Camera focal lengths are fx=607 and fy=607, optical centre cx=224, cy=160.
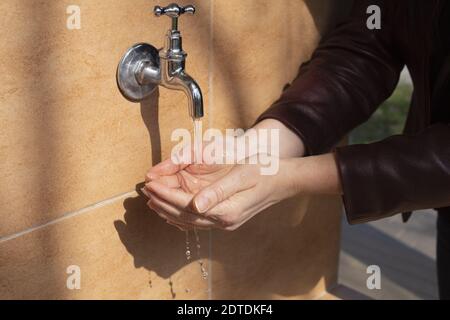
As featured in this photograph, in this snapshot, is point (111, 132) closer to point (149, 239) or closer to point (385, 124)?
point (149, 239)

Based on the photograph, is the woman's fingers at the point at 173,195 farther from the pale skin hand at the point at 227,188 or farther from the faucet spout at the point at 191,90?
the faucet spout at the point at 191,90

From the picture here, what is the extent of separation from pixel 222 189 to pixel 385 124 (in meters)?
2.24

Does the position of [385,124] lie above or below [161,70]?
below

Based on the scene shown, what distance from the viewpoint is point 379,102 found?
3.39ft

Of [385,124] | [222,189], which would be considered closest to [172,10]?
[222,189]

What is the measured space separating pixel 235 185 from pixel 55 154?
23 centimetres

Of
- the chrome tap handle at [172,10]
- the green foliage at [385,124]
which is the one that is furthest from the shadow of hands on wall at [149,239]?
the green foliage at [385,124]

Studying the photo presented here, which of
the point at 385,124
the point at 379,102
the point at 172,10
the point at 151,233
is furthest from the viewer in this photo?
the point at 385,124

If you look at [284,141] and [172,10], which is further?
[284,141]

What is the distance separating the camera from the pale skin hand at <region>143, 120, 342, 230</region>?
2.55 ft

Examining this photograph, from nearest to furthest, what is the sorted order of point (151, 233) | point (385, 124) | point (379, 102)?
1. point (151, 233)
2. point (379, 102)
3. point (385, 124)

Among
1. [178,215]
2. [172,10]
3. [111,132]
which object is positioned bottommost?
[178,215]

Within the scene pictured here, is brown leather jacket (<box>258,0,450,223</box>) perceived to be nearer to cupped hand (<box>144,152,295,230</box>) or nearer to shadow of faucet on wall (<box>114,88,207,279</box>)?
cupped hand (<box>144,152,295,230</box>)
